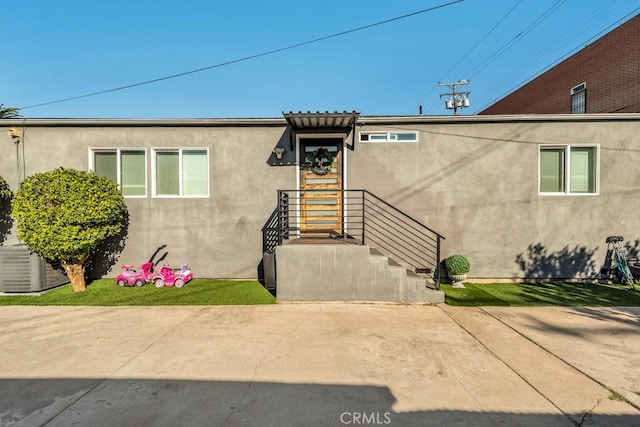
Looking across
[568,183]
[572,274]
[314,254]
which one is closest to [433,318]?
[314,254]

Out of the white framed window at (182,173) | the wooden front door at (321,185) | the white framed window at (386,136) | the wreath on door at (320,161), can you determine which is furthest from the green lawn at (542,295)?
the white framed window at (182,173)

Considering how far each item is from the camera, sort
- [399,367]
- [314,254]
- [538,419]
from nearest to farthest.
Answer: [538,419], [399,367], [314,254]

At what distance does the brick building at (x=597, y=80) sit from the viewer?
49.1ft

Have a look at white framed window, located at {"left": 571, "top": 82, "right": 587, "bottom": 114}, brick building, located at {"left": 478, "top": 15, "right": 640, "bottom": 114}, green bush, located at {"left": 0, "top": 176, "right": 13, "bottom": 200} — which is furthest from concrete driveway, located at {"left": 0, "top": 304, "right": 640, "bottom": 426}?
white framed window, located at {"left": 571, "top": 82, "right": 587, "bottom": 114}

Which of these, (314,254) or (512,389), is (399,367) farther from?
(314,254)

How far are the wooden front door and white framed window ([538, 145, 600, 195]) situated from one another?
15.9 feet

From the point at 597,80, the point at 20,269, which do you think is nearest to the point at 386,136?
the point at 20,269

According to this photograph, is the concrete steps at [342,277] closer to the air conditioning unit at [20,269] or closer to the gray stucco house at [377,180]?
the gray stucco house at [377,180]

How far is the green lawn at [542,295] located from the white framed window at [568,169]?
7.27ft

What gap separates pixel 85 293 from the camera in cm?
636

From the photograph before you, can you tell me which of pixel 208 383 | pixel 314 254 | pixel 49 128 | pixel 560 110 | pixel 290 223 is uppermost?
pixel 560 110

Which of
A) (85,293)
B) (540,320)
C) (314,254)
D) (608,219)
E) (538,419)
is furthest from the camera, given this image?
(608,219)

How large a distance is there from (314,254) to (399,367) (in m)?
2.78

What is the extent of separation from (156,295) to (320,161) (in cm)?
468
